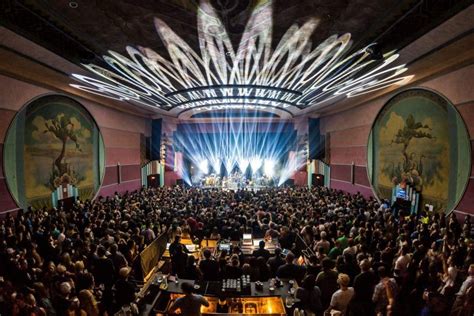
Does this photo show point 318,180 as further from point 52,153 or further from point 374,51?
point 52,153

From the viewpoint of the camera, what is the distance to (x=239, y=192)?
1520 cm

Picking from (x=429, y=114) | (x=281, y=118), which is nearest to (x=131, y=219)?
(x=429, y=114)

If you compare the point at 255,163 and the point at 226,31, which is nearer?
the point at 226,31

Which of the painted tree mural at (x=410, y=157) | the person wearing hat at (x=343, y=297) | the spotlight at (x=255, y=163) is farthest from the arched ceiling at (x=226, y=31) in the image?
the spotlight at (x=255, y=163)

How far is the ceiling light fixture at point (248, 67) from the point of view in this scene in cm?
782

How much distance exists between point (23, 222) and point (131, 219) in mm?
2991

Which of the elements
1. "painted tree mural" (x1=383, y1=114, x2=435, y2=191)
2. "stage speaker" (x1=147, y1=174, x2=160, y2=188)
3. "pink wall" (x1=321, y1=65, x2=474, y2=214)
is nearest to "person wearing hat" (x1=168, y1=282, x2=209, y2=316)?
"pink wall" (x1=321, y1=65, x2=474, y2=214)

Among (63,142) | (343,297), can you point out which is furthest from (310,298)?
(63,142)

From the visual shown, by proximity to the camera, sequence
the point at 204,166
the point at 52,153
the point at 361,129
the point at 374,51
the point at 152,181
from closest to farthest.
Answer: the point at 374,51, the point at 52,153, the point at 361,129, the point at 152,181, the point at 204,166

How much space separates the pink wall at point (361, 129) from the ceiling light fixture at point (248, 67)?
4.70ft

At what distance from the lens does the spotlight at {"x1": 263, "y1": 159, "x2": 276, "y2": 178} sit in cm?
2627

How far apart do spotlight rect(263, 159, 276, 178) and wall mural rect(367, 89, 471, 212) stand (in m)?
12.6

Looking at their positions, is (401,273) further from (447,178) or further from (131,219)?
(131,219)

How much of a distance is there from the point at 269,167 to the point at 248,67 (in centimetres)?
1668
